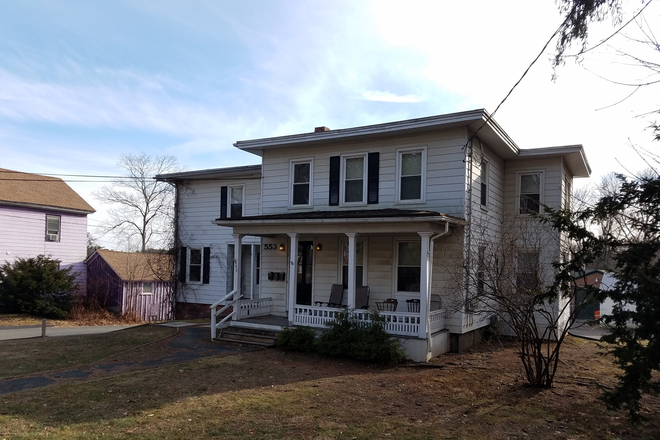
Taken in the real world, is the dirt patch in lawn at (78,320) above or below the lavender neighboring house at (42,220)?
below

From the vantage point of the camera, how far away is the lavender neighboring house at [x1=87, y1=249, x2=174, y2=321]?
24.4 meters

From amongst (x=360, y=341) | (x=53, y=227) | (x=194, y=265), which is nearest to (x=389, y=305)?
(x=360, y=341)

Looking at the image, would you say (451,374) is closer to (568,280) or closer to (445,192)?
(568,280)

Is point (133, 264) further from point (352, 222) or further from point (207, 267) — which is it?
point (352, 222)

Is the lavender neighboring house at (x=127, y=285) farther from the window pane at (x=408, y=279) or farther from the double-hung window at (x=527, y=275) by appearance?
the double-hung window at (x=527, y=275)

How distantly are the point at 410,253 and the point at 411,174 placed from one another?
211cm

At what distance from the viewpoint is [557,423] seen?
6.59 meters

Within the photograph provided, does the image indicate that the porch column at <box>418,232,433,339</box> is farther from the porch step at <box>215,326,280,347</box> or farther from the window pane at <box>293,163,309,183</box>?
the window pane at <box>293,163,309,183</box>

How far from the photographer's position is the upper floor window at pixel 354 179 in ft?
44.3

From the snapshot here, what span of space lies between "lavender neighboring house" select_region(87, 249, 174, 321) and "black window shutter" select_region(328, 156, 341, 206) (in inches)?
503

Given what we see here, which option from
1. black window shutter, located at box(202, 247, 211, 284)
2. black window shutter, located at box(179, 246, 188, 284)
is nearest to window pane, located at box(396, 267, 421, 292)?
black window shutter, located at box(202, 247, 211, 284)

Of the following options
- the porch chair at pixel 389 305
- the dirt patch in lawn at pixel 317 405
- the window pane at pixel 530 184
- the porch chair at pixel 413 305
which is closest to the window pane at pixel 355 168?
the porch chair at pixel 389 305

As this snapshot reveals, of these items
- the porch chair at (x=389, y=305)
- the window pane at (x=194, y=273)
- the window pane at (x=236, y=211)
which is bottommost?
the porch chair at (x=389, y=305)

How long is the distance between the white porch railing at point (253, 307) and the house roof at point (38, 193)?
622 inches
